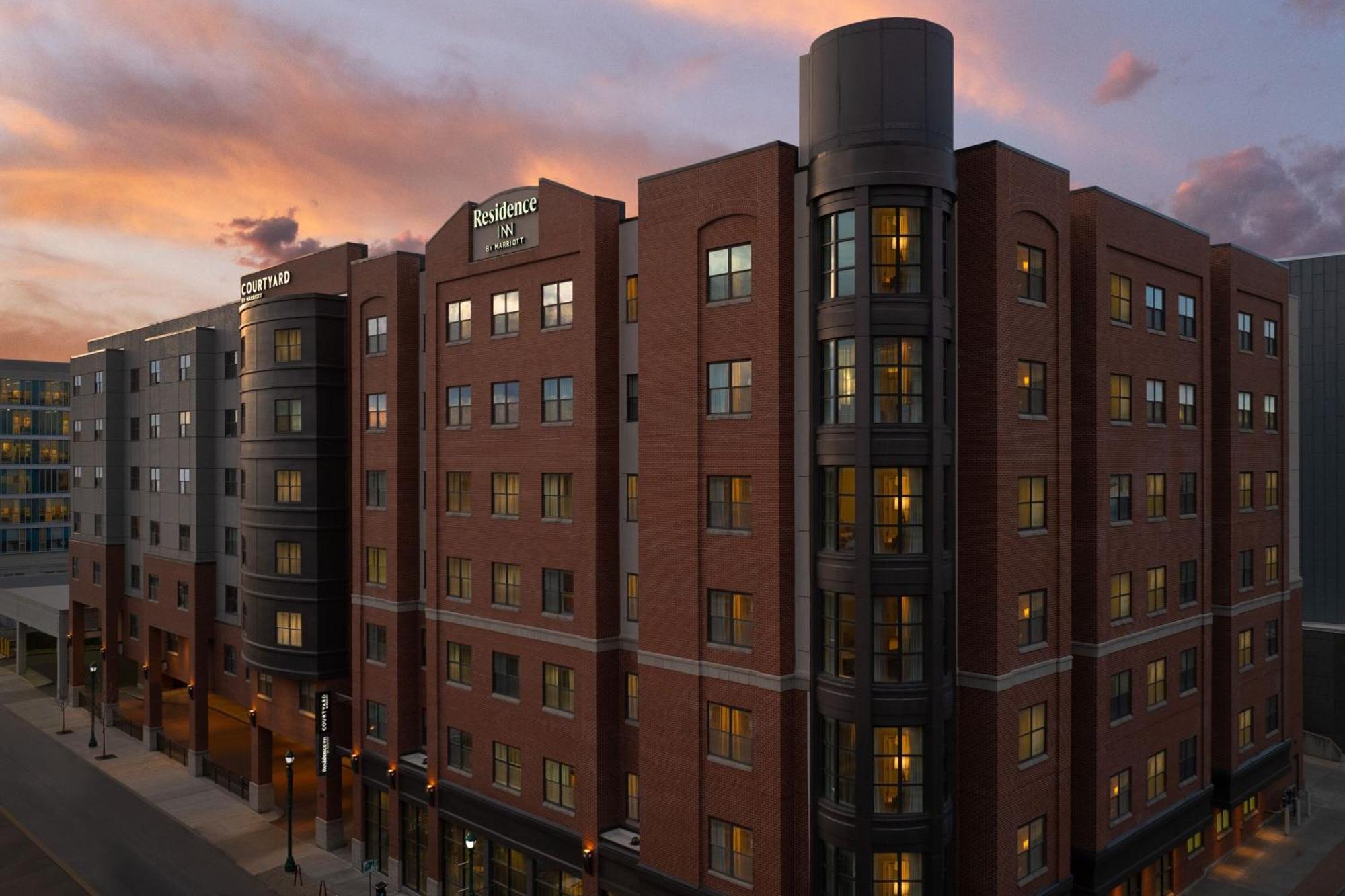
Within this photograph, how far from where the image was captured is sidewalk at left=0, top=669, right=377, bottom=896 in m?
42.2

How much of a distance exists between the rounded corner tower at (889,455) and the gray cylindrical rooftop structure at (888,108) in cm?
4

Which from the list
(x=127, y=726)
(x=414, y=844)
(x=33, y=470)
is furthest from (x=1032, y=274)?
(x=33, y=470)

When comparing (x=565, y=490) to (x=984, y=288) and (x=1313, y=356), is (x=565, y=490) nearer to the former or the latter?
(x=984, y=288)

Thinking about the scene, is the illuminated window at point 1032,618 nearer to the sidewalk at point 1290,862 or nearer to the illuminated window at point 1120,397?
the illuminated window at point 1120,397

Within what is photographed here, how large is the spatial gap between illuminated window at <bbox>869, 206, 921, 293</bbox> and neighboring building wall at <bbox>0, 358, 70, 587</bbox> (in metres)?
109

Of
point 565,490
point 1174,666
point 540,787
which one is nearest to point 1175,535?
point 1174,666

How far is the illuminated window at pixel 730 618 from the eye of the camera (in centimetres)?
2920

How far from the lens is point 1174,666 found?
124ft

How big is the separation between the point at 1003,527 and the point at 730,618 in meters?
9.20

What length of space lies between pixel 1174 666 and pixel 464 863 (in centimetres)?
3178

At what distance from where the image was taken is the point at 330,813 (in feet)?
149

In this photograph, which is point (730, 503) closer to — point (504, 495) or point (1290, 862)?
point (504, 495)

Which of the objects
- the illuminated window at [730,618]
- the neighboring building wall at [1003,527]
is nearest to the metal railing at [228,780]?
the illuminated window at [730,618]

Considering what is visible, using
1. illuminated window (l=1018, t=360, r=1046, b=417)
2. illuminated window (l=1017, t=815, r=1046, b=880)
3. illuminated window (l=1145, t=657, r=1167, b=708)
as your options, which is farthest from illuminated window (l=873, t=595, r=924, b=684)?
illuminated window (l=1145, t=657, r=1167, b=708)
